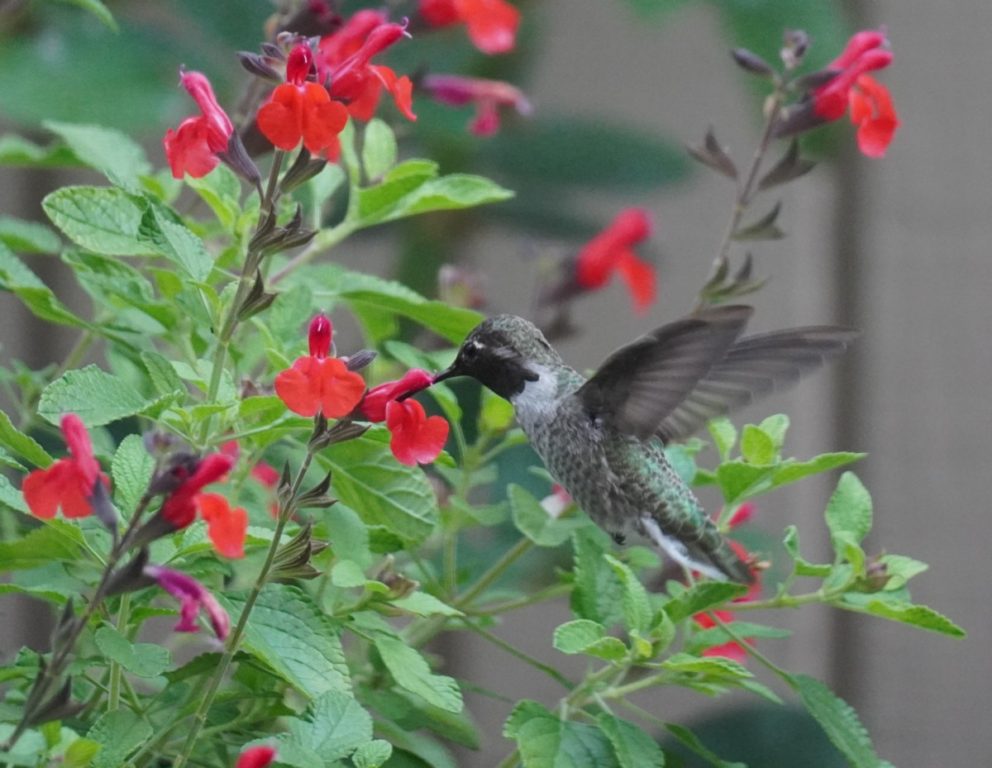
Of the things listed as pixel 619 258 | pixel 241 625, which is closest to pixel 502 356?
pixel 241 625

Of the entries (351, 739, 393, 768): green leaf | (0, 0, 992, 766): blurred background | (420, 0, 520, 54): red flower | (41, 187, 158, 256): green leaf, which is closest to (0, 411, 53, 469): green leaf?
(41, 187, 158, 256): green leaf

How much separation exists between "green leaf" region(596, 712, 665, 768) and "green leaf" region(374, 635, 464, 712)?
0.11 m

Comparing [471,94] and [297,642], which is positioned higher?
[471,94]

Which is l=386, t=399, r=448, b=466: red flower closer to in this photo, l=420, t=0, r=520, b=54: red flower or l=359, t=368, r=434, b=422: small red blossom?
l=359, t=368, r=434, b=422: small red blossom

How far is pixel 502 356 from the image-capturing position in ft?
3.52

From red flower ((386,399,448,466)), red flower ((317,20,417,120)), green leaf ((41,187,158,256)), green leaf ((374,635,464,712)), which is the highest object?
red flower ((317,20,417,120))

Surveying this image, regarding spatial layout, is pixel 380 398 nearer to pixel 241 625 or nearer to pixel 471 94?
pixel 241 625

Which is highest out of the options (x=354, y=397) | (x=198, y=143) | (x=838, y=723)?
(x=198, y=143)

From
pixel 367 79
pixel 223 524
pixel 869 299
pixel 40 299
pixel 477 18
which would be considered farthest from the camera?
pixel 869 299

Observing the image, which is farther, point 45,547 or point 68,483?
point 45,547

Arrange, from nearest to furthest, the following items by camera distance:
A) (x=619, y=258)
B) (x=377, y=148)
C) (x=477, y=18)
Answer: (x=377, y=148) → (x=477, y=18) → (x=619, y=258)

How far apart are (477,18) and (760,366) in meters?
0.49

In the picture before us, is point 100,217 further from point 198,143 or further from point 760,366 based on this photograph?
point 760,366

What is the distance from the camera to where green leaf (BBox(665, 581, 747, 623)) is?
0.97 m
